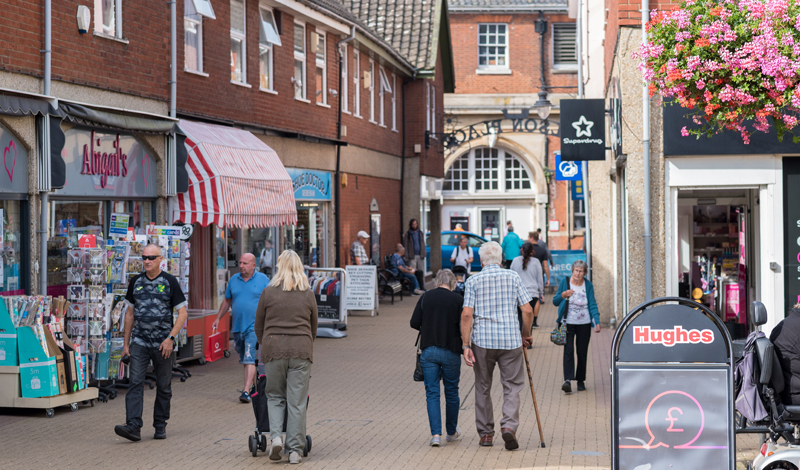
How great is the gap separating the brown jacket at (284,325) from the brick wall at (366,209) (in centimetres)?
1461

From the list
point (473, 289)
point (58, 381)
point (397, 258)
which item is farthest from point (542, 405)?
point (397, 258)

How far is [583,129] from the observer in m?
14.5

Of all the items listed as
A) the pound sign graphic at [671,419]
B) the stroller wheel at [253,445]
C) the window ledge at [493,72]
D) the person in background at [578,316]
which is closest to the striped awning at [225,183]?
the person in background at [578,316]

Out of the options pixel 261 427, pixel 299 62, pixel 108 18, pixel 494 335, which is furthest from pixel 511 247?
pixel 261 427

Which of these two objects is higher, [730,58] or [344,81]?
[344,81]

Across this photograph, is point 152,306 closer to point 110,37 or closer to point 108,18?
point 110,37

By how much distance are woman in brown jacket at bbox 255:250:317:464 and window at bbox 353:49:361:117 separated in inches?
632

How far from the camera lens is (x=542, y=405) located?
10695mm

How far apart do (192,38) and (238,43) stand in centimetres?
189

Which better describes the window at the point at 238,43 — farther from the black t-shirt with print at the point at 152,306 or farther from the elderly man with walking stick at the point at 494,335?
the elderly man with walking stick at the point at 494,335

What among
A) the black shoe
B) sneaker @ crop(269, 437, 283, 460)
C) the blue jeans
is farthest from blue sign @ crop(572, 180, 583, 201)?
sneaker @ crop(269, 437, 283, 460)

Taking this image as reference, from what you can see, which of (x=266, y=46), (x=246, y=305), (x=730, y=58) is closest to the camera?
(x=730, y=58)

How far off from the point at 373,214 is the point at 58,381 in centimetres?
1620

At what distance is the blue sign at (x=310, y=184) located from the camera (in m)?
19.7
